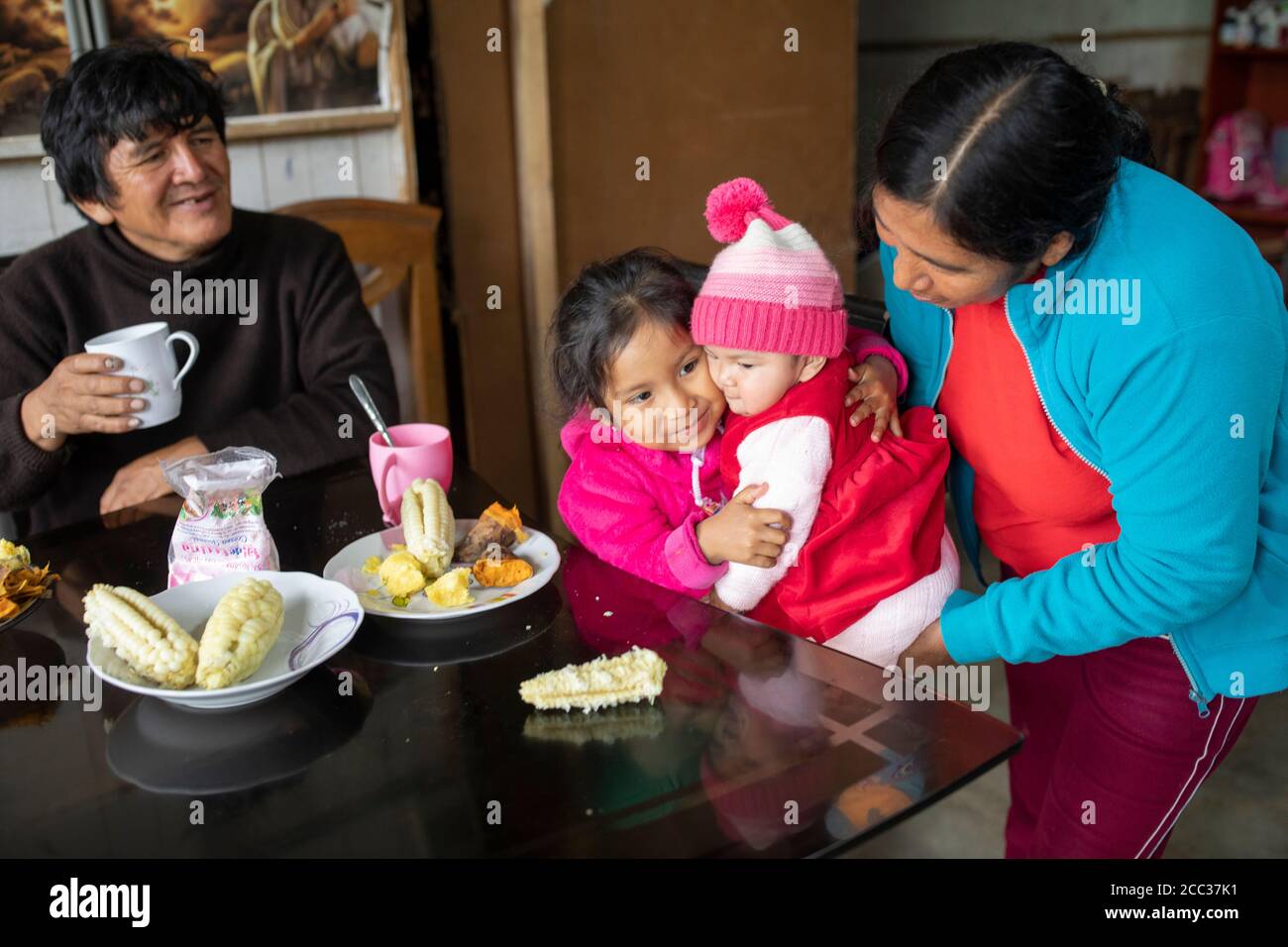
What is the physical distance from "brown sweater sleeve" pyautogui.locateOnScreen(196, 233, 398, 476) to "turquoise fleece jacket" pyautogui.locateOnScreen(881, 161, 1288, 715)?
1041mm

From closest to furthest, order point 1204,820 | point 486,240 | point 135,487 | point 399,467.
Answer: point 399,467 → point 135,487 → point 1204,820 → point 486,240

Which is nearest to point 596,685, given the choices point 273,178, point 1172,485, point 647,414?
point 647,414

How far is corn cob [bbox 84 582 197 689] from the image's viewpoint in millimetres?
1057

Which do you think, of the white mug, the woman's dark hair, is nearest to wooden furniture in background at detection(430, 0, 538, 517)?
the woman's dark hair

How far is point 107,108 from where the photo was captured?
1.74 m

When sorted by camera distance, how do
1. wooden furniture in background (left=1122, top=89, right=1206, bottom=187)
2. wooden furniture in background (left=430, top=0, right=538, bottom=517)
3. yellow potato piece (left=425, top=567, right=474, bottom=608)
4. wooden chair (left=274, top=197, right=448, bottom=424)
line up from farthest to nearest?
wooden furniture in background (left=1122, top=89, right=1206, bottom=187) → wooden furniture in background (left=430, top=0, right=538, bottom=517) → wooden chair (left=274, top=197, right=448, bottom=424) → yellow potato piece (left=425, top=567, right=474, bottom=608)

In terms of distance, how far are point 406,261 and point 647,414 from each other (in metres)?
1.39

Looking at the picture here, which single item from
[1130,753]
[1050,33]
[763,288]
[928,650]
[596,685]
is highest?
[1050,33]

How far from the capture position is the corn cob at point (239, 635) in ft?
3.41

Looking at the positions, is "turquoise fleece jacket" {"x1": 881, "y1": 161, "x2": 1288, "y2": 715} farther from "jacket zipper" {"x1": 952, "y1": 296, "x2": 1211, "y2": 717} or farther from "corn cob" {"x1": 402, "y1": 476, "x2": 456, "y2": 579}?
"corn cob" {"x1": 402, "y1": 476, "x2": 456, "y2": 579}

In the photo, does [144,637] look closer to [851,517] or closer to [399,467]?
[399,467]

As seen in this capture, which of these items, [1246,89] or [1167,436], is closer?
[1167,436]
